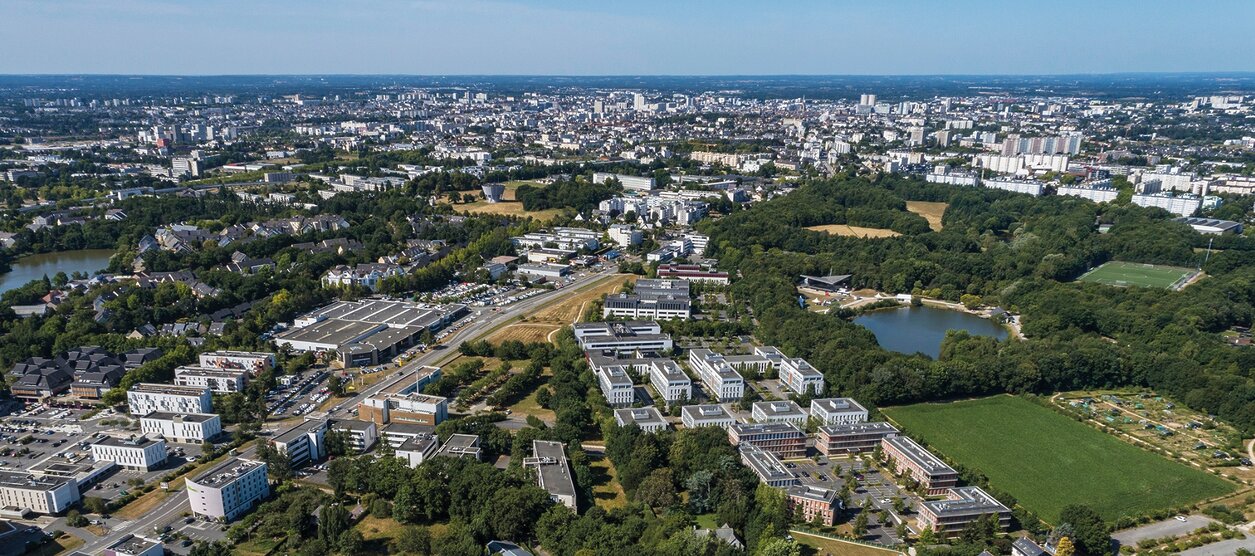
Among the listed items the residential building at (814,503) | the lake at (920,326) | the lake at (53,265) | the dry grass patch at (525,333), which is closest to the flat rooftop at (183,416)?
the dry grass patch at (525,333)

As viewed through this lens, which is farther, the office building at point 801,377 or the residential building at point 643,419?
the office building at point 801,377

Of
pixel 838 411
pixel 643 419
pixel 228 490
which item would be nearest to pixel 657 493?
pixel 643 419

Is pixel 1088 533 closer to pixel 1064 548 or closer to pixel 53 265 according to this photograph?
pixel 1064 548

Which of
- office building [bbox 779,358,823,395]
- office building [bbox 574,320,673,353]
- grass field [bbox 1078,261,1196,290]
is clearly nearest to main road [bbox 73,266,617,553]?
office building [bbox 574,320,673,353]

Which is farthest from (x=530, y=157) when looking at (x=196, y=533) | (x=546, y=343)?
(x=196, y=533)

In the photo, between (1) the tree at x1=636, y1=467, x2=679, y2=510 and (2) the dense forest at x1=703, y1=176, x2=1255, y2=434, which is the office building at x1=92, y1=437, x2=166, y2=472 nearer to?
(1) the tree at x1=636, y1=467, x2=679, y2=510

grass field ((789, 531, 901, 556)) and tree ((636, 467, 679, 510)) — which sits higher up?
tree ((636, 467, 679, 510))

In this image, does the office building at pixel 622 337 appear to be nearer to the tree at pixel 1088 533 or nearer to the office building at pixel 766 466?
the office building at pixel 766 466
